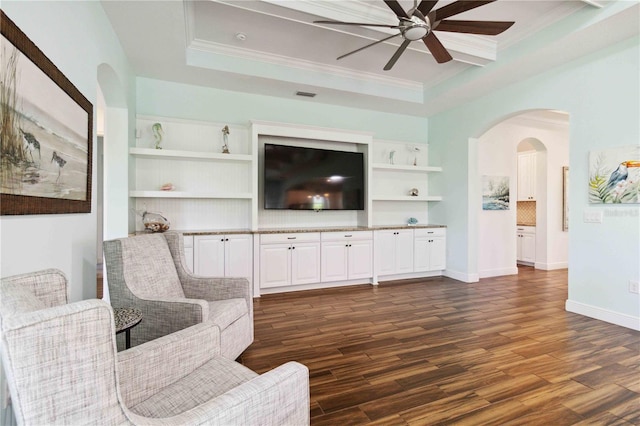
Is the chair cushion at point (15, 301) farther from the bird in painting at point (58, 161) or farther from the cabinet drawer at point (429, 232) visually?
the cabinet drawer at point (429, 232)

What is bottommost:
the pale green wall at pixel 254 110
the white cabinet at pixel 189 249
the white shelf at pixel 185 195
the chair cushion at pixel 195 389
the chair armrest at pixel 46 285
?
the chair cushion at pixel 195 389

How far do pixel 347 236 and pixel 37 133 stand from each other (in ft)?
12.2

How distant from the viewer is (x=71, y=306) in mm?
812

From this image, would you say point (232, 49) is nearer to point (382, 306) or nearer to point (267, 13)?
point (267, 13)

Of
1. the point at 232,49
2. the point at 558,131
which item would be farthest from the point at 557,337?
the point at 558,131

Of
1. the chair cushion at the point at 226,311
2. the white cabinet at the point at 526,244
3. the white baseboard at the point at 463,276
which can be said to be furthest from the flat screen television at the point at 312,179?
the white cabinet at the point at 526,244

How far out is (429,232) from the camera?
17.6 feet

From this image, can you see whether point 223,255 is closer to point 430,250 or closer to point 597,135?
point 430,250

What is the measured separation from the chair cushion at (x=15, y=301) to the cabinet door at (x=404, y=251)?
465 centimetres

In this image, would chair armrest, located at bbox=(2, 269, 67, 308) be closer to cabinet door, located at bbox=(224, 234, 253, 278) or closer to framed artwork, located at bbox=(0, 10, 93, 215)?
framed artwork, located at bbox=(0, 10, 93, 215)

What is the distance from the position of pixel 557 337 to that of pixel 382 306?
1.68m

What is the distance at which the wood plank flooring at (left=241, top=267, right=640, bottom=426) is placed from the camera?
1.90 m

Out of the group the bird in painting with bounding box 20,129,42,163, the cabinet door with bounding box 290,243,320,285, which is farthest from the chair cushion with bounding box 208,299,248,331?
the cabinet door with bounding box 290,243,320,285

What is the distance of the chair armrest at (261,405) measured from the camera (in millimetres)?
991
